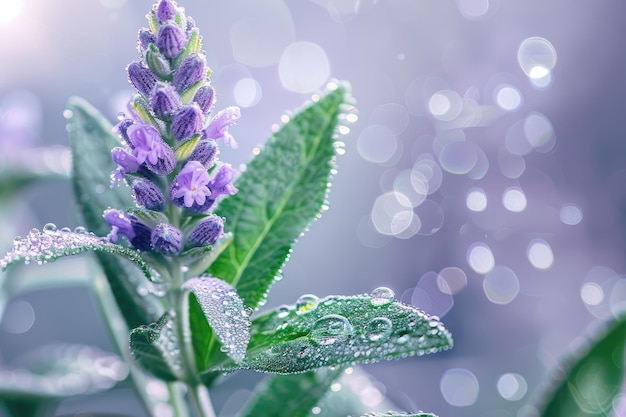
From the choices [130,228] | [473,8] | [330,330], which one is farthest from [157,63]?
[473,8]

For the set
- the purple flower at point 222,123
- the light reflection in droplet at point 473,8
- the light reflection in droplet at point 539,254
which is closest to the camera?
the purple flower at point 222,123

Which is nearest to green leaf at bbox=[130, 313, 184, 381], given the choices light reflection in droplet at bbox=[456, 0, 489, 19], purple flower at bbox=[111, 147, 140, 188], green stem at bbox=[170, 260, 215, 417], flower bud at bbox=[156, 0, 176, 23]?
green stem at bbox=[170, 260, 215, 417]

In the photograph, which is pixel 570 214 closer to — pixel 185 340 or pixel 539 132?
pixel 539 132

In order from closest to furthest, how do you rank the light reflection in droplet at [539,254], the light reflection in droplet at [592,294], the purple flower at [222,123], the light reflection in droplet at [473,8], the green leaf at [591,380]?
the purple flower at [222,123]
the green leaf at [591,380]
the light reflection in droplet at [592,294]
the light reflection in droplet at [539,254]
the light reflection in droplet at [473,8]

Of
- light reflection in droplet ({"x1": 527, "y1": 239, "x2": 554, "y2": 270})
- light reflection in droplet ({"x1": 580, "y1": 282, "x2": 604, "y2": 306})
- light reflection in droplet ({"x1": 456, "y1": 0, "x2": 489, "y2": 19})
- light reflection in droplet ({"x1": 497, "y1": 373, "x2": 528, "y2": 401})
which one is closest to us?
light reflection in droplet ({"x1": 497, "y1": 373, "x2": 528, "y2": 401})

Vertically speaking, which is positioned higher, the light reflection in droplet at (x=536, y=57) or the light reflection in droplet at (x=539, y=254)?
the light reflection in droplet at (x=536, y=57)

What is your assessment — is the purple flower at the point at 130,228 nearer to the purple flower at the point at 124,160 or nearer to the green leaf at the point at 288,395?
the purple flower at the point at 124,160

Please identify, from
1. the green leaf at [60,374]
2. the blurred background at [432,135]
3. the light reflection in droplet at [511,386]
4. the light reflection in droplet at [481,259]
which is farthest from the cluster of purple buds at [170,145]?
the light reflection in droplet at [481,259]

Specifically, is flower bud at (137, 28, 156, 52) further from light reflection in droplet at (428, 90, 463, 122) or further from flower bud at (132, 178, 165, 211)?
light reflection in droplet at (428, 90, 463, 122)

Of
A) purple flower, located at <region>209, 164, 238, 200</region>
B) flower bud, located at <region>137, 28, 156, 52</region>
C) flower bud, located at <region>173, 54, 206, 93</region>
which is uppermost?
flower bud, located at <region>137, 28, 156, 52</region>
